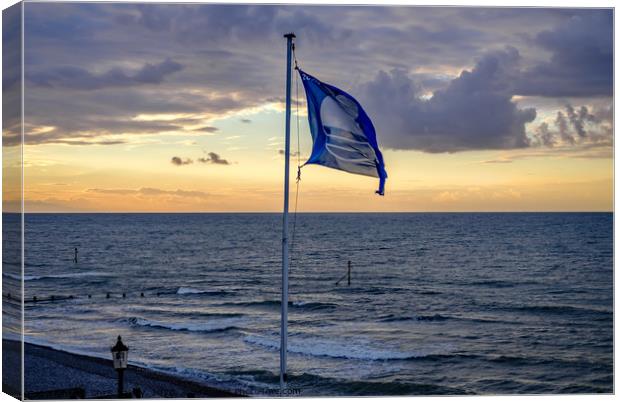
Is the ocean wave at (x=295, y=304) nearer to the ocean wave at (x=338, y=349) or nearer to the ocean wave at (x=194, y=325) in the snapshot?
the ocean wave at (x=194, y=325)

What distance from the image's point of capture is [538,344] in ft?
109

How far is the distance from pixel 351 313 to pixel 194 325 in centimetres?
828

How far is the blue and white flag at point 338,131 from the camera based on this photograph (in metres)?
14.9

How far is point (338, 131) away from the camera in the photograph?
49.2 ft

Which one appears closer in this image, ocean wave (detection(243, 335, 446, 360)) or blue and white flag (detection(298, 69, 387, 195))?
blue and white flag (detection(298, 69, 387, 195))

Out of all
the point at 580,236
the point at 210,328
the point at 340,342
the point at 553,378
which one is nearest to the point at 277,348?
the point at 340,342

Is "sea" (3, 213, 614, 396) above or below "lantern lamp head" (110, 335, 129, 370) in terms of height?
below

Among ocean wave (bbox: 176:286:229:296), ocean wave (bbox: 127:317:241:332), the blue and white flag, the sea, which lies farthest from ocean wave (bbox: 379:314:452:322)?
the blue and white flag

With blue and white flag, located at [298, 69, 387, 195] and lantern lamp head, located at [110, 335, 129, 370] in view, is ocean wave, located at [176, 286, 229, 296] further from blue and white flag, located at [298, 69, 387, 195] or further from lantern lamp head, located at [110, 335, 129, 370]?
blue and white flag, located at [298, 69, 387, 195]

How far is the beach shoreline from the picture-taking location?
74.5 ft

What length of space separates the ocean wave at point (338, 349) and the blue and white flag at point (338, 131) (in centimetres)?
1521

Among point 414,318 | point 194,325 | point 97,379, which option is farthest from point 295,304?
point 97,379

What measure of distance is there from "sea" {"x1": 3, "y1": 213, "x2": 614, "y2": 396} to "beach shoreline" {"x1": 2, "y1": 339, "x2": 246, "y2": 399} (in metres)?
0.95

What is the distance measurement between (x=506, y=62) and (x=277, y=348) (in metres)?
12.6
